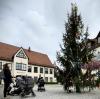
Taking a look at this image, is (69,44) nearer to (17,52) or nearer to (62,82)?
(62,82)

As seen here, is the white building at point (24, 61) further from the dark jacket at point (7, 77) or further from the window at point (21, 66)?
the dark jacket at point (7, 77)

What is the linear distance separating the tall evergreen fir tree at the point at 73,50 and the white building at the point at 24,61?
3472cm

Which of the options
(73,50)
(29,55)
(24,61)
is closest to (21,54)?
(24,61)

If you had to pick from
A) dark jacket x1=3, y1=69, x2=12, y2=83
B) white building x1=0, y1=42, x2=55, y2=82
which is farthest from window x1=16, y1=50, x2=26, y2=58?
dark jacket x1=3, y1=69, x2=12, y2=83

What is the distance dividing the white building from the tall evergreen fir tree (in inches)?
1367

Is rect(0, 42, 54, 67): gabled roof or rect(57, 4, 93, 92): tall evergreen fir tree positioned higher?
rect(0, 42, 54, 67): gabled roof

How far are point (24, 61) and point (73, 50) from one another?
41365 millimetres

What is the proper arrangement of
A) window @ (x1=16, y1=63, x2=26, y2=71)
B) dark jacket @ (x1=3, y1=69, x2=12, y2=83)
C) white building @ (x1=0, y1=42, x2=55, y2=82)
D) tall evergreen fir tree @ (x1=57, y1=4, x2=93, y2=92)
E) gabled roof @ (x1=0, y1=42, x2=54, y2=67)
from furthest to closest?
window @ (x1=16, y1=63, x2=26, y2=71) → white building @ (x1=0, y1=42, x2=55, y2=82) → gabled roof @ (x1=0, y1=42, x2=54, y2=67) → tall evergreen fir tree @ (x1=57, y1=4, x2=93, y2=92) → dark jacket @ (x1=3, y1=69, x2=12, y2=83)

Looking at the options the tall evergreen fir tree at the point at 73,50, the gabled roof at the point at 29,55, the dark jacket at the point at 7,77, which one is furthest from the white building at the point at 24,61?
the dark jacket at the point at 7,77

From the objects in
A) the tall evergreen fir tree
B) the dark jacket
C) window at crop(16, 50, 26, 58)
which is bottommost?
the dark jacket

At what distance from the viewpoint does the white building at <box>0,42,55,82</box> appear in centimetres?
6294

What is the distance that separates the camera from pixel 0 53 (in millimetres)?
61531

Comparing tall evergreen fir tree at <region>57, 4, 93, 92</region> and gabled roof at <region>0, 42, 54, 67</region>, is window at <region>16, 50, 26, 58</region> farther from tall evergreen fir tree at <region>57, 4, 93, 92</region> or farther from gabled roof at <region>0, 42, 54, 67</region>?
tall evergreen fir tree at <region>57, 4, 93, 92</region>

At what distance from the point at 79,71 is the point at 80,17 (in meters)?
5.07
